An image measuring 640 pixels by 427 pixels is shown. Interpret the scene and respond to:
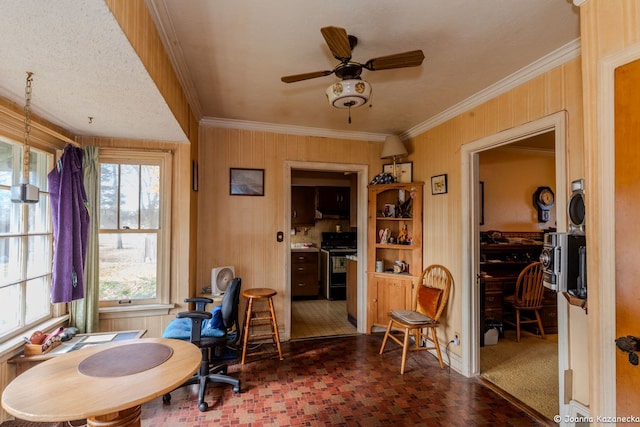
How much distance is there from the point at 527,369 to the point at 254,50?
144 inches

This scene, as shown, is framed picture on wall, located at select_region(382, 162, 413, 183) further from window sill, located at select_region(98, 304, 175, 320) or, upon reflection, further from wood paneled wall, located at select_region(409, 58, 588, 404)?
window sill, located at select_region(98, 304, 175, 320)

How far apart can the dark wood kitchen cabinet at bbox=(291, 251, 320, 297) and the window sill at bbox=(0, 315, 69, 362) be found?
142 inches

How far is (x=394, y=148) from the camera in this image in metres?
3.79

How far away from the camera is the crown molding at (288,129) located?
353 cm

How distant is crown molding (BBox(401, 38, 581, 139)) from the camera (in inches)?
80.4

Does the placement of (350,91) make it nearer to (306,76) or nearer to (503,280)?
(306,76)

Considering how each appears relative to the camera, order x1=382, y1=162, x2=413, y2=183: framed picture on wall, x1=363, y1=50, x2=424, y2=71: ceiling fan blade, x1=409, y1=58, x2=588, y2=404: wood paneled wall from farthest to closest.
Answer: x1=382, y1=162, x2=413, y2=183: framed picture on wall < x1=409, y1=58, x2=588, y2=404: wood paneled wall < x1=363, y1=50, x2=424, y2=71: ceiling fan blade

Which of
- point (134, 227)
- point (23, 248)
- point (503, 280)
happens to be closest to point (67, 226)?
point (23, 248)

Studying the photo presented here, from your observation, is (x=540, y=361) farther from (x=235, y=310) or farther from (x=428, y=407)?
(x=235, y=310)

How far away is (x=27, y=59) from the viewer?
4.81 ft

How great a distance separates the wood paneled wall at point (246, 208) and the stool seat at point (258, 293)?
0.23m

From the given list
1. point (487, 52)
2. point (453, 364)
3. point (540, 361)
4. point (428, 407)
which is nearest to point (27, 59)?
point (487, 52)

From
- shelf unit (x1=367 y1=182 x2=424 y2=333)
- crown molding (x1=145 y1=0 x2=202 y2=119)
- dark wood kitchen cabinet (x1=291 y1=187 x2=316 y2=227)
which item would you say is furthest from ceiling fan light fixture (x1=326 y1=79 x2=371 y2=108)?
dark wood kitchen cabinet (x1=291 y1=187 x2=316 y2=227)

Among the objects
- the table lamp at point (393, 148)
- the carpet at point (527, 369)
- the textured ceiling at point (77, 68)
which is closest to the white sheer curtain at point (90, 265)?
the textured ceiling at point (77, 68)
